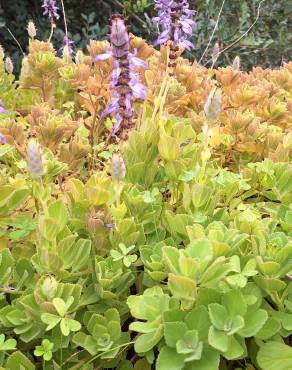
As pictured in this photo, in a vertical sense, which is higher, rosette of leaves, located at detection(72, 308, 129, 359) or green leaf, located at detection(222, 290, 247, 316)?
green leaf, located at detection(222, 290, 247, 316)

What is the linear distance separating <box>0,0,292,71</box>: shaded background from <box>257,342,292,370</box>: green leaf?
3880 millimetres

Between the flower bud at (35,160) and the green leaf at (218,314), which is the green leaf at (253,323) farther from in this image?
the flower bud at (35,160)

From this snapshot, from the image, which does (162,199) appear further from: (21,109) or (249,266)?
(21,109)

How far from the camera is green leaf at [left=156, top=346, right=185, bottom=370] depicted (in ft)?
2.53

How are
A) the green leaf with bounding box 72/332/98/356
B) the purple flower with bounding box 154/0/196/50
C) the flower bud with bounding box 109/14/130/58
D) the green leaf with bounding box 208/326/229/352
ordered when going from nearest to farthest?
the green leaf with bounding box 208/326/229/352 < the green leaf with bounding box 72/332/98/356 < the flower bud with bounding box 109/14/130/58 < the purple flower with bounding box 154/0/196/50

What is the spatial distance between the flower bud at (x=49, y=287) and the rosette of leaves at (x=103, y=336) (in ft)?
0.25

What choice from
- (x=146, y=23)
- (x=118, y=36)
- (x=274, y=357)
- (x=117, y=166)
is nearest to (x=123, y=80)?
(x=118, y=36)

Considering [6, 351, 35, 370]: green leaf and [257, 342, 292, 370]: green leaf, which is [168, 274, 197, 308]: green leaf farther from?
[6, 351, 35, 370]: green leaf

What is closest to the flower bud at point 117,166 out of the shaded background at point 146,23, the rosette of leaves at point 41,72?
the rosette of leaves at point 41,72

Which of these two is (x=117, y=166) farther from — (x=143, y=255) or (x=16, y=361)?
(x=16, y=361)

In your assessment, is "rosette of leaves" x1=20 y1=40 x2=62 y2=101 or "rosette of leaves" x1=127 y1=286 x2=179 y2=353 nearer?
"rosette of leaves" x1=127 y1=286 x2=179 y2=353

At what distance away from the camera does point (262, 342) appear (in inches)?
33.8

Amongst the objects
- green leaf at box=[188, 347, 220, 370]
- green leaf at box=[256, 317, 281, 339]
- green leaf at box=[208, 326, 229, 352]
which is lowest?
green leaf at box=[256, 317, 281, 339]

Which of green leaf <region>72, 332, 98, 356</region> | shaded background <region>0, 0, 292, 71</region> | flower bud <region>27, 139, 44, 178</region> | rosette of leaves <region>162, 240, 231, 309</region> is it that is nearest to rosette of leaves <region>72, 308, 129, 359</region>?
green leaf <region>72, 332, 98, 356</region>
